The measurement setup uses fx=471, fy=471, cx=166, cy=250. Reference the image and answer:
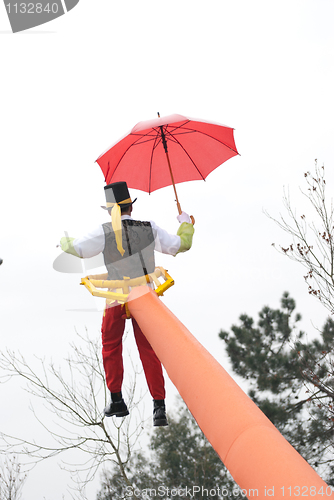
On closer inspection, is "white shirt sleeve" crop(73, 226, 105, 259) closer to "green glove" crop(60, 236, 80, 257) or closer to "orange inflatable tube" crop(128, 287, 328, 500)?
"green glove" crop(60, 236, 80, 257)

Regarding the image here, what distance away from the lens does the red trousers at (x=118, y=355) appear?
388 centimetres

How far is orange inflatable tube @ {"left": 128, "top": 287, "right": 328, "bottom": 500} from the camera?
→ 6.98 ft

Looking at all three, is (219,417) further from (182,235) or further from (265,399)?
(265,399)

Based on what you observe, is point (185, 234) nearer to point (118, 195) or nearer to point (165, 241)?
point (165, 241)

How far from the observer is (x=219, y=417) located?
8.26 feet

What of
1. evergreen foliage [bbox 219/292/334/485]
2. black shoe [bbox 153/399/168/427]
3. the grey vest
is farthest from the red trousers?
evergreen foliage [bbox 219/292/334/485]

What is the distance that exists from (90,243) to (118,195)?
1.54ft

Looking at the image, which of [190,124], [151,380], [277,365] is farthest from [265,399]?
[190,124]

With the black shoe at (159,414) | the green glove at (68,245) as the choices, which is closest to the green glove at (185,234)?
the green glove at (68,245)

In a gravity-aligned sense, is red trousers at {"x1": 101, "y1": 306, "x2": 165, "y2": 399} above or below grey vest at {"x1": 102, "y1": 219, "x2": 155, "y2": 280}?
below

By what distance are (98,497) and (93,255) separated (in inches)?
432

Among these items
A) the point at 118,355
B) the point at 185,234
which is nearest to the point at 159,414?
the point at 118,355

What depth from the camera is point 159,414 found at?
4.05m

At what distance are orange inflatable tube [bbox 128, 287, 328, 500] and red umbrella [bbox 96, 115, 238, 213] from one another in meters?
1.40
